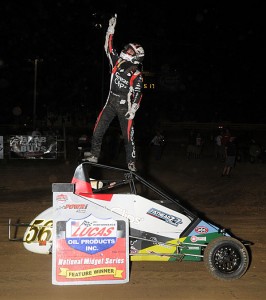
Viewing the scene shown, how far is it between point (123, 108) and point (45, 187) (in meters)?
9.68

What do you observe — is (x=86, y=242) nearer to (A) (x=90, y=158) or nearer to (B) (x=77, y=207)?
(B) (x=77, y=207)

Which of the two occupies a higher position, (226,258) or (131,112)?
(131,112)

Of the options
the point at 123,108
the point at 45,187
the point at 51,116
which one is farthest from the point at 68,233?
the point at 51,116

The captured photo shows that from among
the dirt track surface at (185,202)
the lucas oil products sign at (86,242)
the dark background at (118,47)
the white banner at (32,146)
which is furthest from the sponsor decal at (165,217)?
the dark background at (118,47)

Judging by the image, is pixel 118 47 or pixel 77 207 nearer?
pixel 77 207

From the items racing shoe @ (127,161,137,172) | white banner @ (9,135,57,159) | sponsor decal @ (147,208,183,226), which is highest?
racing shoe @ (127,161,137,172)

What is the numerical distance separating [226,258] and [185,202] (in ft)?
23.5

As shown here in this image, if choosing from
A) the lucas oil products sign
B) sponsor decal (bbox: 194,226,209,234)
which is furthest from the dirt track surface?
sponsor decal (bbox: 194,226,209,234)

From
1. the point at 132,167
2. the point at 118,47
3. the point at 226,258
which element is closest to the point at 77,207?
the point at 132,167

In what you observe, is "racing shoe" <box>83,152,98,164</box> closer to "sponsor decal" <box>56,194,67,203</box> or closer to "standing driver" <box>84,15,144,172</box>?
"standing driver" <box>84,15,144,172</box>

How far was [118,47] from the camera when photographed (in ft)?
152

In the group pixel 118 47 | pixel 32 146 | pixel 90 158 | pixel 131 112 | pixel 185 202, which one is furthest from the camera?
pixel 118 47

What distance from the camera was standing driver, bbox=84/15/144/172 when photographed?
6.55 meters

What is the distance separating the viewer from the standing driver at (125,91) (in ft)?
21.5
